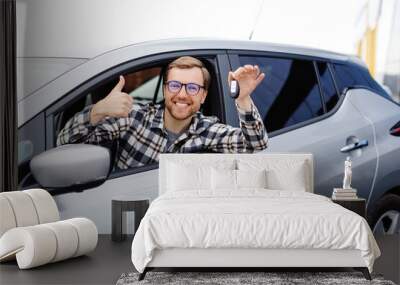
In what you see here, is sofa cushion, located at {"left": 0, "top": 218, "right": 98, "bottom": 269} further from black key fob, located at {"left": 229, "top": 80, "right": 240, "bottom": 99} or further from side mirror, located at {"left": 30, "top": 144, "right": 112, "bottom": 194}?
black key fob, located at {"left": 229, "top": 80, "right": 240, "bottom": 99}

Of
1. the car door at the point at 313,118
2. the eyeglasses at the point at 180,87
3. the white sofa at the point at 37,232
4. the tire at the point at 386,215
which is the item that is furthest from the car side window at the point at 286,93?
the white sofa at the point at 37,232

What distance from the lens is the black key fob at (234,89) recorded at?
6.62 metres

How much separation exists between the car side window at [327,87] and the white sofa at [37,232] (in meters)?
2.58

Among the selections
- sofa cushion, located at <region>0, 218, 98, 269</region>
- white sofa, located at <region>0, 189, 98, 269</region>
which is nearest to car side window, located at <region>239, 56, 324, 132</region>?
white sofa, located at <region>0, 189, 98, 269</region>

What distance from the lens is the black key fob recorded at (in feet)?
21.7

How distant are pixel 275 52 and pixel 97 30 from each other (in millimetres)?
1752

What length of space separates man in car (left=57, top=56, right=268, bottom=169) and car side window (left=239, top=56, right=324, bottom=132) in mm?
91

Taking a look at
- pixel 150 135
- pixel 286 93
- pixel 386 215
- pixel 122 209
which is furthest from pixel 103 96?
pixel 386 215

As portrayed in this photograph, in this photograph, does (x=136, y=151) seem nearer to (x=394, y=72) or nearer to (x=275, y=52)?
(x=275, y=52)

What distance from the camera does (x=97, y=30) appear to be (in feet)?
22.2

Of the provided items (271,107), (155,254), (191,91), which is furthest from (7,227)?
(271,107)

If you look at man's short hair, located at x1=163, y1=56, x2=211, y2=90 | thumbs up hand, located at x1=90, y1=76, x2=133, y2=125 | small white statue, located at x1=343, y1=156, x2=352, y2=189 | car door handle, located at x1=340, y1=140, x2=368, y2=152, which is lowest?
small white statue, located at x1=343, y1=156, x2=352, y2=189

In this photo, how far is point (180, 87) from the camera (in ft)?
22.0

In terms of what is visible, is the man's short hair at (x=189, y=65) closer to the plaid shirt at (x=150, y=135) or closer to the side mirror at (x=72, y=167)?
the plaid shirt at (x=150, y=135)
